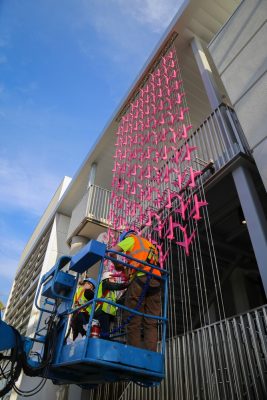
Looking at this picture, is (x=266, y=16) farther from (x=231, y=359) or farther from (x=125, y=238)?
A: (x=231, y=359)

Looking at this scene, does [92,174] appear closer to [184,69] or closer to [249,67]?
[184,69]

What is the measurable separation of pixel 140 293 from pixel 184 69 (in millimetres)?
8071

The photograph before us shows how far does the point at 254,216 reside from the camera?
16.7ft

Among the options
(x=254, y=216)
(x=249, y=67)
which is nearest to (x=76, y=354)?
(x=254, y=216)

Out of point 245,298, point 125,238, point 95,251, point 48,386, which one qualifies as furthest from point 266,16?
point 48,386

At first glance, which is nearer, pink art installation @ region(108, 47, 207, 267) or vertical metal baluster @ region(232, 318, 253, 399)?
vertical metal baluster @ region(232, 318, 253, 399)

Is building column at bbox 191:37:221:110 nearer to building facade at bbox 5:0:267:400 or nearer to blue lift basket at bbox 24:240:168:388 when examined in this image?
building facade at bbox 5:0:267:400

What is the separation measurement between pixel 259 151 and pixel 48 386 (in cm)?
910

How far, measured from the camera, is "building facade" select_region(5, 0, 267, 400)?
4629 millimetres

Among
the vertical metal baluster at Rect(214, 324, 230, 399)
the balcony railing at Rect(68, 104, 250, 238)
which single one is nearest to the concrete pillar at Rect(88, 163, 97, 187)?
the balcony railing at Rect(68, 104, 250, 238)

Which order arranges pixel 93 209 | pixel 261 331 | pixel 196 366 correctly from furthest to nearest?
1. pixel 93 209
2. pixel 196 366
3. pixel 261 331

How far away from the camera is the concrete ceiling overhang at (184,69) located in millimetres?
8477

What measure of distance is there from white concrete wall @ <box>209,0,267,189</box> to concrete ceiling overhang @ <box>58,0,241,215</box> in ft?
7.55

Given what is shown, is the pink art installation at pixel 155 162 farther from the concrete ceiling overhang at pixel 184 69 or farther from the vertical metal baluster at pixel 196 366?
the vertical metal baluster at pixel 196 366
